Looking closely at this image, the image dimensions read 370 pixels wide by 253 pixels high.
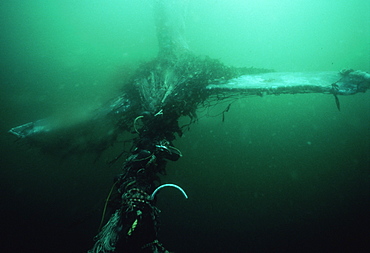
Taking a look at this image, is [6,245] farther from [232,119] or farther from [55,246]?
[232,119]

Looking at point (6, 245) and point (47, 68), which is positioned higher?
point (47, 68)

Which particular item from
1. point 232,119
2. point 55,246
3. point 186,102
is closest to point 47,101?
point 55,246

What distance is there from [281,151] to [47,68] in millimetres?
11435

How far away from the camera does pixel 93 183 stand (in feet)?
14.5

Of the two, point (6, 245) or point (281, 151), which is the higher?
point (281, 151)

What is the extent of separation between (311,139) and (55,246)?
8.69 m

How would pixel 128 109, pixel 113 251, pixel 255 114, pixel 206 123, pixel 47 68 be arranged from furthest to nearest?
pixel 47 68, pixel 255 114, pixel 206 123, pixel 128 109, pixel 113 251

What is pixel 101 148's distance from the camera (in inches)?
119

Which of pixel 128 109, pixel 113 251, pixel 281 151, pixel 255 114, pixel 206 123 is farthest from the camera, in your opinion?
pixel 255 114

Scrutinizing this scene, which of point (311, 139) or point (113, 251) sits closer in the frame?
point (113, 251)

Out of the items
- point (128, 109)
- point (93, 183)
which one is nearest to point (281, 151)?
point (128, 109)

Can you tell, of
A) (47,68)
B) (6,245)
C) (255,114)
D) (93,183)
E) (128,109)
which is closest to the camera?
(128,109)

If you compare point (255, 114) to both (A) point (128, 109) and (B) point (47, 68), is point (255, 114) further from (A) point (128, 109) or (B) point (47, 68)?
(B) point (47, 68)

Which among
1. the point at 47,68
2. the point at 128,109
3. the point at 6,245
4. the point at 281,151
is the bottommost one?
the point at 6,245
